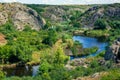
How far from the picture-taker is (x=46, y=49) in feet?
392

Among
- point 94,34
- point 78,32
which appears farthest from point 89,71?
point 78,32

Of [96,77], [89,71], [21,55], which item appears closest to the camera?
[96,77]

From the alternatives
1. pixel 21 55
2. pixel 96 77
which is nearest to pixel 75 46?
pixel 21 55

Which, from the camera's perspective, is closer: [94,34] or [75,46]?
[75,46]

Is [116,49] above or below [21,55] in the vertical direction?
above

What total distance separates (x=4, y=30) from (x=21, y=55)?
195ft

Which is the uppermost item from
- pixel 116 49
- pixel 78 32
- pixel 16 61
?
pixel 116 49

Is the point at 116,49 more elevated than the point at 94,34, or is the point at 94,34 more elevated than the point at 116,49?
the point at 116,49

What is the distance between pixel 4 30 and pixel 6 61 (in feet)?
189

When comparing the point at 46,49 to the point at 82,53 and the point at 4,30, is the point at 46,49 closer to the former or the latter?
the point at 82,53

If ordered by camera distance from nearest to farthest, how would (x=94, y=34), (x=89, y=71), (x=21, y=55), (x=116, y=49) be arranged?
(x=89, y=71), (x=116, y=49), (x=21, y=55), (x=94, y=34)

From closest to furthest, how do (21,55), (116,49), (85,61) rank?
(116,49) < (85,61) < (21,55)

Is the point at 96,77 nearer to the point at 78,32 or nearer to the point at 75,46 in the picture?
the point at 75,46

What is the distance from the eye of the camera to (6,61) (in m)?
103
